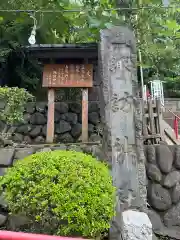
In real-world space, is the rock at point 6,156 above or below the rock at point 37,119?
below

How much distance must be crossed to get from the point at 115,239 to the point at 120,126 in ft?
6.25

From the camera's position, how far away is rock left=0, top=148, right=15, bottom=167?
5059 mm

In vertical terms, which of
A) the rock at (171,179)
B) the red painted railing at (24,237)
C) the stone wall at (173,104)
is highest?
the stone wall at (173,104)

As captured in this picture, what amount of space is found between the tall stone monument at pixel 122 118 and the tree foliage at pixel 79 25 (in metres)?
1.14

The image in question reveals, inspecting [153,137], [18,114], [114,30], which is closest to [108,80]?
[114,30]

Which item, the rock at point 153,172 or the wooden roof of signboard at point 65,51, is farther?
the wooden roof of signboard at point 65,51

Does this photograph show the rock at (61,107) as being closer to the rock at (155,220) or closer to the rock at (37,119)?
the rock at (37,119)

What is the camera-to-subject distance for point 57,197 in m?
2.96

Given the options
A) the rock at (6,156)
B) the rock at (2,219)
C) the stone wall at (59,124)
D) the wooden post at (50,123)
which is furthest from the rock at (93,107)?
the rock at (2,219)

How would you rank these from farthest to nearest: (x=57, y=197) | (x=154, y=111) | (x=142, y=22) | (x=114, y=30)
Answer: (x=142, y=22) < (x=154, y=111) < (x=114, y=30) < (x=57, y=197)

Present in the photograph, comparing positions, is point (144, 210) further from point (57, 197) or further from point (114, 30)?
point (114, 30)

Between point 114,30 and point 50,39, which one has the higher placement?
point 50,39

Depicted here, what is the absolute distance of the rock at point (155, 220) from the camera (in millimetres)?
5008

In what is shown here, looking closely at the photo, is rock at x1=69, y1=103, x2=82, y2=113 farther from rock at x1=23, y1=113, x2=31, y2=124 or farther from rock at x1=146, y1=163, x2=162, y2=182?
rock at x1=146, y1=163, x2=162, y2=182
